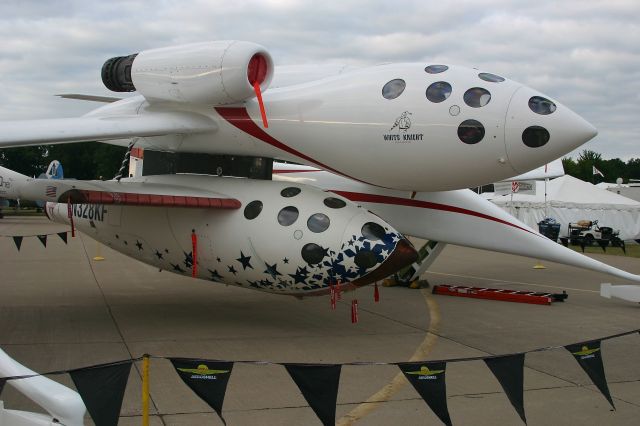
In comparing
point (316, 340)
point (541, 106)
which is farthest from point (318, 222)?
point (541, 106)

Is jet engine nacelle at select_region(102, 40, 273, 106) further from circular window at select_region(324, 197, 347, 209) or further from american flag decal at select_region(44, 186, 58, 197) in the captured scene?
american flag decal at select_region(44, 186, 58, 197)

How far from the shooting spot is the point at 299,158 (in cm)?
1092

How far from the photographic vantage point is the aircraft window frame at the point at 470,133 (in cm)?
950

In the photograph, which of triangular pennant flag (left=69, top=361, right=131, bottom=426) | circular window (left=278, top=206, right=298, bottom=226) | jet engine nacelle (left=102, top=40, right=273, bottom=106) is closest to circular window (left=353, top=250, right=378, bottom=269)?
circular window (left=278, top=206, right=298, bottom=226)

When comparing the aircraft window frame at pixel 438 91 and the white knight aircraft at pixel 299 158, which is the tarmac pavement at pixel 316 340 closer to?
the white knight aircraft at pixel 299 158

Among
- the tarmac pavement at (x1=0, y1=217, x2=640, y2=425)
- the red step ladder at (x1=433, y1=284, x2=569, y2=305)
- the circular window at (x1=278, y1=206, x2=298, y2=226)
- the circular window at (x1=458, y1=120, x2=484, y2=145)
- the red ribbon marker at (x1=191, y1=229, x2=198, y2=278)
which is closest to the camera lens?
the tarmac pavement at (x1=0, y1=217, x2=640, y2=425)

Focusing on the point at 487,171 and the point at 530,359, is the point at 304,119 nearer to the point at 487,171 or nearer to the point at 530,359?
the point at 487,171

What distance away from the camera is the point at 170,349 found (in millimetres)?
9664

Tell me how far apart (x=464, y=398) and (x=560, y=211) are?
94.1ft

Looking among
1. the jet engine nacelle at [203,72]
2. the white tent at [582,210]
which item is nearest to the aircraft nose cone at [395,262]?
the jet engine nacelle at [203,72]

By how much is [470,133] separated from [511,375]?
4.56 meters

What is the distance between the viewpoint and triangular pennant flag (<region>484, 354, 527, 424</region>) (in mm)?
5582

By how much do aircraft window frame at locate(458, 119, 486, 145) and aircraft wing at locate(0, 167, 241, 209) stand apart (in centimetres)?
350

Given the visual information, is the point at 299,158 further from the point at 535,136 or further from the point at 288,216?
the point at 535,136
